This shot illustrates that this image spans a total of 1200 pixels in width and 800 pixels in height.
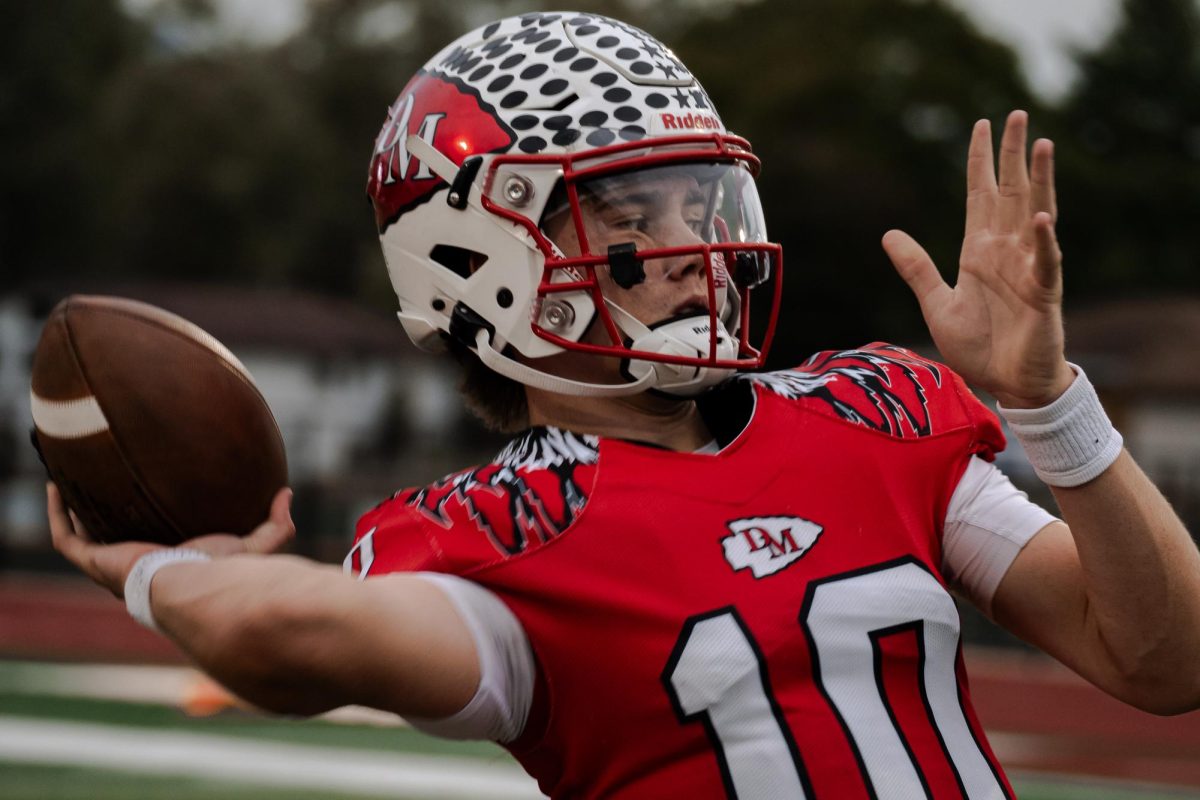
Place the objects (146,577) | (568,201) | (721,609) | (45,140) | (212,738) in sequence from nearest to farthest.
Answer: (146,577)
(721,609)
(568,201)
(212,738)
(45,140)

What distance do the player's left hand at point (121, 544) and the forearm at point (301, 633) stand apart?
0.09 meters

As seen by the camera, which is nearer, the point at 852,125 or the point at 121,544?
the point at 121,544

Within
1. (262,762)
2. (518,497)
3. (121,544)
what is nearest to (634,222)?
(518,497)

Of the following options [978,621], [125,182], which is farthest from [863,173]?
[978,621]

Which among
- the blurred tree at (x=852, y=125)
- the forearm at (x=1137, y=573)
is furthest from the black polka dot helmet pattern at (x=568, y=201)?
the blurred tree at (x=852, y=125)

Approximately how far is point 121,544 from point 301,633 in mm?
Answer: 331

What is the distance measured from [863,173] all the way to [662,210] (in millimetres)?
27918

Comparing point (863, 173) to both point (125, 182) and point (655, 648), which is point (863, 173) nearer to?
point (125, 182)

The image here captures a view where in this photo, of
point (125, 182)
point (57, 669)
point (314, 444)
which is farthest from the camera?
point (125, 182)

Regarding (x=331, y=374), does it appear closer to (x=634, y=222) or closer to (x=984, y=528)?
(x=634, y=222)

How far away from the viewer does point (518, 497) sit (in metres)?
1.92

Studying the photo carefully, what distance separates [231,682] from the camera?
1668 millimetres

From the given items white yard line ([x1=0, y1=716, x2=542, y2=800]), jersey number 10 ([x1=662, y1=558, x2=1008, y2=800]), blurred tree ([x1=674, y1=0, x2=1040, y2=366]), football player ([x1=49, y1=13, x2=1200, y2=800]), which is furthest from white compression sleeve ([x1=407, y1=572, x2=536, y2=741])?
blurred tree ([x1=674, y1=0, x2=1040, y2=366])

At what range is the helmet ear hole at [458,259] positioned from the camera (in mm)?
2238
